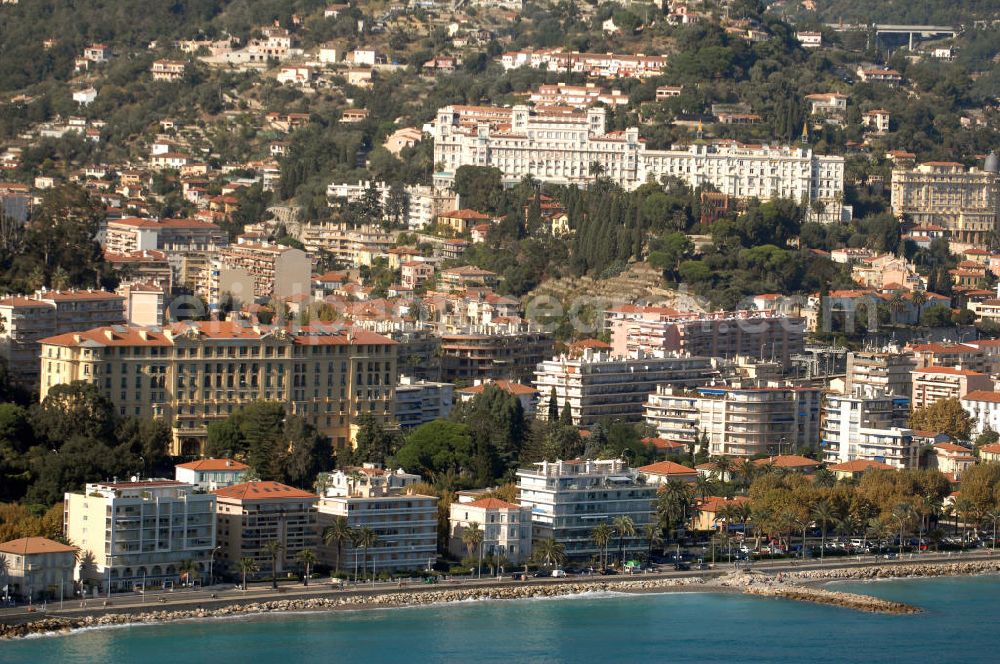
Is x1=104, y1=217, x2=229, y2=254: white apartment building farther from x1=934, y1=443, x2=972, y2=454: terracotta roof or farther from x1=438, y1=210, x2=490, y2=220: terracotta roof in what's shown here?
x1=934, y1=443, x2=972, y2=454: terracotta roof

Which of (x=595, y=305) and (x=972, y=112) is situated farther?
(x=972, y=112)

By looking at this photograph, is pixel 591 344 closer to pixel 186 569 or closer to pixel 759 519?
pixel 759 519

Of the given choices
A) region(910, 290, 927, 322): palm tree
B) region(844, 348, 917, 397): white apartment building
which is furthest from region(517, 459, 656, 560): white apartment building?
region(910, 290, 927, 322): palm tree

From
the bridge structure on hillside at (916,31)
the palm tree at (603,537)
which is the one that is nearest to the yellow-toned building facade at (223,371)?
the palm tree at (603,537)

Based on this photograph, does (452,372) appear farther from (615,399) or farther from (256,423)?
(256,423)

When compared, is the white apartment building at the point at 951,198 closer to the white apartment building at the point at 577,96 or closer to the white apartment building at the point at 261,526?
the white apartment building at the point at 577,96

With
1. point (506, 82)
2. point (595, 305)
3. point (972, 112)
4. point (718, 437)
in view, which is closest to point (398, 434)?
point (718, 437)
